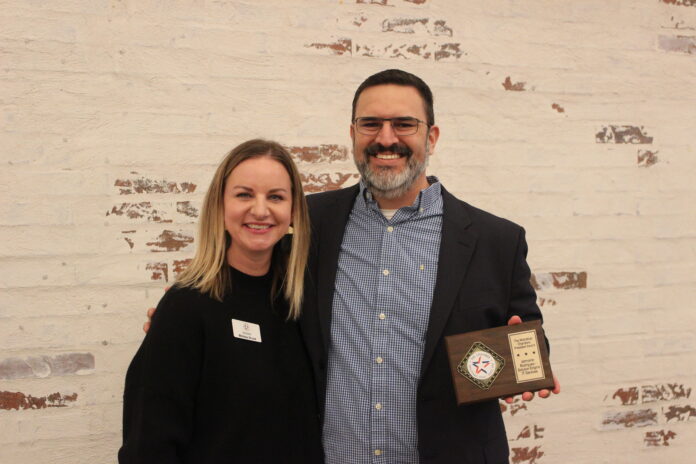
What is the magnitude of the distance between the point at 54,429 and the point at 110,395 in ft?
0.67

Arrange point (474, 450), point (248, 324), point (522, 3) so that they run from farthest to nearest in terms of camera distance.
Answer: point (522, 3), point (474, 450), point (248, 324)

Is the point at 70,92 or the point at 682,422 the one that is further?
the point at 682,422

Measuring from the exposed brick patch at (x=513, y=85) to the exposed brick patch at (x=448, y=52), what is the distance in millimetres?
210

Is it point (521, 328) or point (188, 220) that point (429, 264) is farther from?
point (188, 220)

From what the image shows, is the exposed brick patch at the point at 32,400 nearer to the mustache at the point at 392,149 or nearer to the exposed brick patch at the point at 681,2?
the mustache at the point at 392,149

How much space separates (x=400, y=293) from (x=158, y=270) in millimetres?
925

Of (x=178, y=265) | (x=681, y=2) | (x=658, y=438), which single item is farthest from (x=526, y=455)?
(x=681, y=2)

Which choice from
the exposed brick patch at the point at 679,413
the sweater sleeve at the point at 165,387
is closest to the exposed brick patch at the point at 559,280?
the exposed brick patch at the point at 679,413

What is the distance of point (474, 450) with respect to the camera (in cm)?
166

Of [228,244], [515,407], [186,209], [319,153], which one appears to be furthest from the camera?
[515,407]

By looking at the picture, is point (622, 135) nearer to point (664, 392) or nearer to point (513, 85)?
point (513, 85)

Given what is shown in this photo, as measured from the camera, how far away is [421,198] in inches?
72.3

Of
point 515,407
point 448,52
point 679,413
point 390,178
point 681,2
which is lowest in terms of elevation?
point 679,413

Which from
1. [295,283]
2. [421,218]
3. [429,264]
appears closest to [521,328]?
[429,264]
